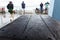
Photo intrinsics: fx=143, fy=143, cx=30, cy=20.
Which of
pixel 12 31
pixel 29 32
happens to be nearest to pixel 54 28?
pixel 29 32

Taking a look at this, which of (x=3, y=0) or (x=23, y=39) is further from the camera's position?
(x=3, y=0)

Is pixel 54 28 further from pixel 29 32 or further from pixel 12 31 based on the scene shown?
pixel 12 31

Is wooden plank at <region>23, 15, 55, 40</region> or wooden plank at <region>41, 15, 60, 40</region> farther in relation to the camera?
wooden plank at <region>41, 15, 60, 40</region>

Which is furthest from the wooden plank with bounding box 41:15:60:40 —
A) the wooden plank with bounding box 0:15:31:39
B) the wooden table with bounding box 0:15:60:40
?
the wooden plank with bounding box 0:15:31:39

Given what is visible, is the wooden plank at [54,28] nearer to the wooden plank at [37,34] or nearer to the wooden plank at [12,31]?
the wooden plank at [37,34]

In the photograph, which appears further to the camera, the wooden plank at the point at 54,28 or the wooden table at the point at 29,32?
the wooden plank at the point at 54,28

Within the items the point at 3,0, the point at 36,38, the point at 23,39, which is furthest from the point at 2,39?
the point at 3,0

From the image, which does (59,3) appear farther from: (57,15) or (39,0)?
(39,0)

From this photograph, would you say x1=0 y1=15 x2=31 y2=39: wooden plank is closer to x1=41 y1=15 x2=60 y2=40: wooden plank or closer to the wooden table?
the wooden table

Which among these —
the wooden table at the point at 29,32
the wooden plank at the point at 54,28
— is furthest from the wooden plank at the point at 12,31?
the wooden plank at the point at 54,28

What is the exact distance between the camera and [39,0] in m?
16.1

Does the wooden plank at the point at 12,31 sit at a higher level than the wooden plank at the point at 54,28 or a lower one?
higher

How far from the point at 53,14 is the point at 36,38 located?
5.14m

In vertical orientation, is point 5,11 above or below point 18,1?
below
